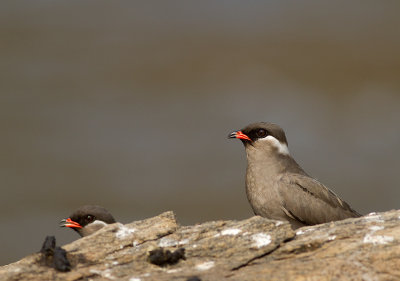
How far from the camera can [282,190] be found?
10156 mm

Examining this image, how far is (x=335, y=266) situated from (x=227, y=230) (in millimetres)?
1260

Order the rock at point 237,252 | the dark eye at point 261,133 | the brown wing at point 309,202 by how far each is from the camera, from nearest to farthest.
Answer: the rock at point 237,252, the brown wing at point 309,202, the dark eye at point 261,133

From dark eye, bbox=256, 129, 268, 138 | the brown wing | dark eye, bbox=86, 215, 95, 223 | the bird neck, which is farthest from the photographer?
dark eye, bbox=256, 129, 268, 138

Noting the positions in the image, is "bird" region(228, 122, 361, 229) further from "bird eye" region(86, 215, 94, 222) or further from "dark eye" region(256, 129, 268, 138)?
"bird eye" region(86, 215, 94, 222)

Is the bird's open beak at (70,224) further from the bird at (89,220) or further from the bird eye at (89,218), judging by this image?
the bird eye at (89,218)

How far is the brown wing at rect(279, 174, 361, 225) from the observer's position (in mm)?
10047

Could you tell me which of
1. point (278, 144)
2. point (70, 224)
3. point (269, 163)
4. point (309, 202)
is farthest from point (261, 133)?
point (70, 224)

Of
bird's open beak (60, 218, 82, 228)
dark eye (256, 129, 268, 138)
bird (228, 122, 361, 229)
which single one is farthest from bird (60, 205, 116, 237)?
dark eye (256, 129, 268, 138)

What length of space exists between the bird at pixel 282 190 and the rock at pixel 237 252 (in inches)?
108

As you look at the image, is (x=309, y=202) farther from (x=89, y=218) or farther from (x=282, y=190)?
(x=89, y=218)

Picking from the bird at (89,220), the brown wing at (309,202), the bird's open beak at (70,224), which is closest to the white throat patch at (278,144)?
the brown wing at (309,202)

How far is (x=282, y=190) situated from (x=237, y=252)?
12.5ft

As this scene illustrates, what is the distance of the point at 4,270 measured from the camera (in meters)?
6.50

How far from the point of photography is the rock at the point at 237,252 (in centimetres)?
595
